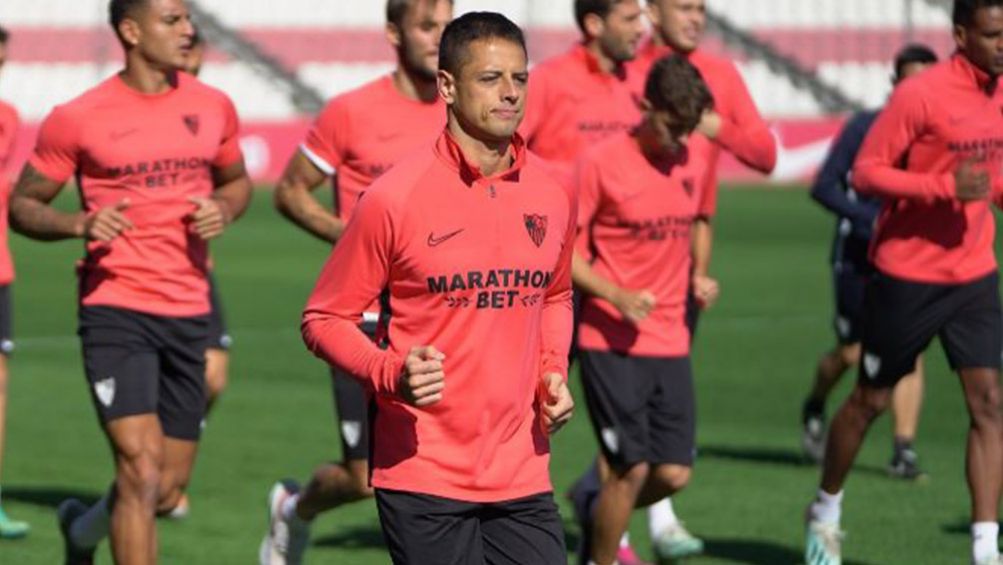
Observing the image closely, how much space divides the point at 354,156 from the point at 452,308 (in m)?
3.40

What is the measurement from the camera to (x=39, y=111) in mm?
42750

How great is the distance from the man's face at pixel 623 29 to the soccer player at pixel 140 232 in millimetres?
2245

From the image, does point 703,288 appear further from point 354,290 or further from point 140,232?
point 354,290

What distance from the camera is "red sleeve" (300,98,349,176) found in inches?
385

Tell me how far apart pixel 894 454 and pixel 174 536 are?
4259 mm

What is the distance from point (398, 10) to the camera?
9.54 meters

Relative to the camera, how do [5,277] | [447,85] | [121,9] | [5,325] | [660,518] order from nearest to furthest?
[447,85], [121,9], [660,518], [5,325], [5,277]

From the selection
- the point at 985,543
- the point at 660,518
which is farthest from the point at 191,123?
the point at 985,543

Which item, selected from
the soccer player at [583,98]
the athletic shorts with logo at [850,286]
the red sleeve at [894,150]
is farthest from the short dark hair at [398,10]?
the athletic shorts with logo at [850,286]

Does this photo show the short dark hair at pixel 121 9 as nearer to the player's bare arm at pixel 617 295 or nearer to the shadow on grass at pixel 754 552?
the player's bare arm at pixel 617 295

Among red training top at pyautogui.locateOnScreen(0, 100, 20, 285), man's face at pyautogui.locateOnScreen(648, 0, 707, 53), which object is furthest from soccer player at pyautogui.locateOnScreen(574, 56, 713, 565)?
red training top at pyautogui.locateOnScreen(0, 100, 20, 285)

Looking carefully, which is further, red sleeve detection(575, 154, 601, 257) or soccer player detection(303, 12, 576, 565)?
red sleeve detection(575, 154, 601, 257)

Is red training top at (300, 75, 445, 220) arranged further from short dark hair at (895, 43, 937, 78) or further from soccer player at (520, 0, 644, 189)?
short dark hair at (895, 43, 937, 78)

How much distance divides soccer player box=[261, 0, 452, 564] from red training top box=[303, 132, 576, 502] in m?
3.00
